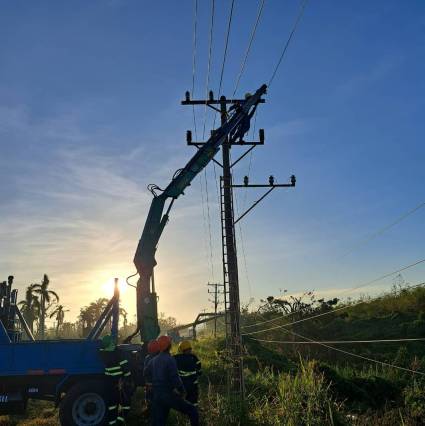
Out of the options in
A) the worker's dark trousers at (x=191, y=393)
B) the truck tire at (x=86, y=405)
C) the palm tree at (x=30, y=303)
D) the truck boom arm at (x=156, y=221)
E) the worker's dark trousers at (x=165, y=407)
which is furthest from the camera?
the palm tree at (x=30, y=303)

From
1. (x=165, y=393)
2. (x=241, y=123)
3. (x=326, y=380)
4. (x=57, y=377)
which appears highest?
(x=241, y=123)

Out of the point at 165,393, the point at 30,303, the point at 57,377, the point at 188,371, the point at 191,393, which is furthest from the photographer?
the point at 30,303

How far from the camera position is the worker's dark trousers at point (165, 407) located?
8.93m

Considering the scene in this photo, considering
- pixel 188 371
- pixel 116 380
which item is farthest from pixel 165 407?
pixel 116 380

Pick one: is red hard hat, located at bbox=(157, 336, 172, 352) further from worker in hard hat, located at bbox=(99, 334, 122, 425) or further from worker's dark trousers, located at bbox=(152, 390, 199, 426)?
worker in hard hat, located at bbox=(99, 334, 122, 425)

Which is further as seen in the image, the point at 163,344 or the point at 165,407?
the point at 163,344

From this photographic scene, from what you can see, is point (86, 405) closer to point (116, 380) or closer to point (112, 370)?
point (116, 380)

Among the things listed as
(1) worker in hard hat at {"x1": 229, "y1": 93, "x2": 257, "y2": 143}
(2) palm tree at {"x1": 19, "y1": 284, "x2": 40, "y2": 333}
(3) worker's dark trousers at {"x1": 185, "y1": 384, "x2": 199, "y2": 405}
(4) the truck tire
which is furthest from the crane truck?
(2) palm tree at {"x1": 19, "y1": 284, "x2": 40, "y2": 333}

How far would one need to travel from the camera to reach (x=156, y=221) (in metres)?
13.6

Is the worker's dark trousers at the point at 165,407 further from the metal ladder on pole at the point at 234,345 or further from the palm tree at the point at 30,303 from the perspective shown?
the palm tree at the point at 30,303

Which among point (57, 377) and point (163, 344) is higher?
point (163, 344)

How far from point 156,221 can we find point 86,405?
497 cm

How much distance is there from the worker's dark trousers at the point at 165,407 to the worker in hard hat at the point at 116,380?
1600 mm

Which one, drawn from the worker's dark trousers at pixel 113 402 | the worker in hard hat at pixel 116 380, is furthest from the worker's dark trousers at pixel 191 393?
the worker's dark trousers at pixel 113 402
